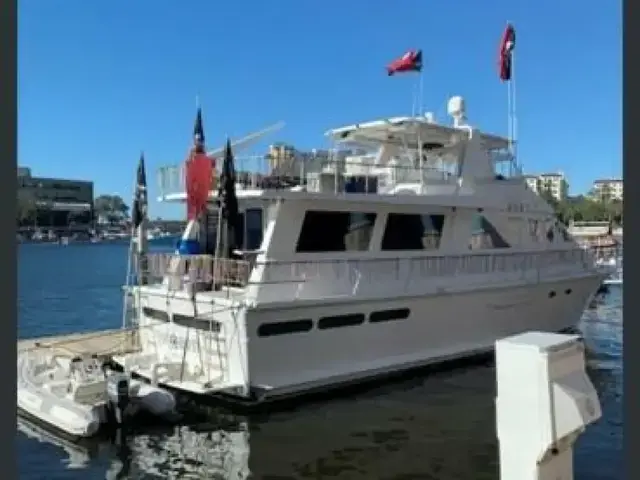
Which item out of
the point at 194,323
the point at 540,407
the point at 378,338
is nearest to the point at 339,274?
the point at 378,338

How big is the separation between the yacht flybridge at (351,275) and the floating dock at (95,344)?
88 cm

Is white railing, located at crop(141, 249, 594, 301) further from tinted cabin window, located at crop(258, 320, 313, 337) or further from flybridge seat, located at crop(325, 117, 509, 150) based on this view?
flybridge seat, located at crop(325, 117, 509, 150)

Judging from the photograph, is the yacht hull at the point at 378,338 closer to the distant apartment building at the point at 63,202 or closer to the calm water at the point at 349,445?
the calm water at the point at 349,445

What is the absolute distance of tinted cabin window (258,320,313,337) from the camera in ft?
29.5

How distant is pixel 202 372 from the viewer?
31.6ft

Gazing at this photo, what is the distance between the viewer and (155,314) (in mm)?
10828

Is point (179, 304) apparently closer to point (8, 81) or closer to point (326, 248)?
point (326, 248)

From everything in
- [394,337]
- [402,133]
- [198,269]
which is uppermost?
[402,133]

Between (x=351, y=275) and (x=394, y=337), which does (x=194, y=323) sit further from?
(x=394, y=337)

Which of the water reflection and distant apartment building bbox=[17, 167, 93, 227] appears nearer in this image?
the water reflection

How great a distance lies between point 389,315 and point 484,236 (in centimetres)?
340

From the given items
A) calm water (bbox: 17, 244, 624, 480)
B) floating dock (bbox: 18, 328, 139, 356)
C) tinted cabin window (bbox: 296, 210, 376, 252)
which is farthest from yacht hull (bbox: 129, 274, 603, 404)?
floating dock (bbox: 18, 328, 139, 356)

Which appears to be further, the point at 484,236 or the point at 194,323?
the point at 484,236

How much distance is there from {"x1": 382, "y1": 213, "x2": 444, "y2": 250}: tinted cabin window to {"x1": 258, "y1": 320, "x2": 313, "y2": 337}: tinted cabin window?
235 centimetres
